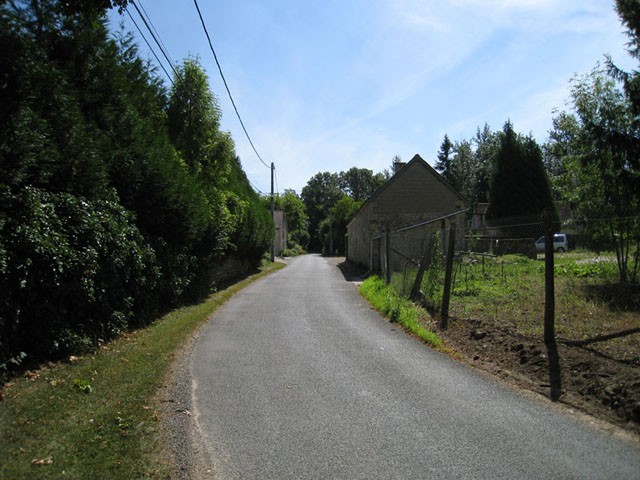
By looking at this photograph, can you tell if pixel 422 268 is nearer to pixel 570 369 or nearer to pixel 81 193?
pixel 570 369

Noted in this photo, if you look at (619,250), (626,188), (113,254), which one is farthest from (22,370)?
(626,188)

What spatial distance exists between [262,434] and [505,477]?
2.10 meters

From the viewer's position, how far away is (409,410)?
465 cm

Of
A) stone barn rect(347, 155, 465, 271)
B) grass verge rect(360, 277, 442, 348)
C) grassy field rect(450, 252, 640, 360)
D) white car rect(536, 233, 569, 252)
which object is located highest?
stone barn rect(347, 155, 465, 271)

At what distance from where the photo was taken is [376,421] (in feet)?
14.4

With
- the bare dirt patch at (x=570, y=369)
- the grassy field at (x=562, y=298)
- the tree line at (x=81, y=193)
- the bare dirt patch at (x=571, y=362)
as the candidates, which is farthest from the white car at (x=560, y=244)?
the tree line at (x=81, y=193)

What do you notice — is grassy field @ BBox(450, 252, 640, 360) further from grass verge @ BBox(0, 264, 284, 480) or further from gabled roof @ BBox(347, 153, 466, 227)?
gabled roof @ BBox(347, 153, 466, 227)

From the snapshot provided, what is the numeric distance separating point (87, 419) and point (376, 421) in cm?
287

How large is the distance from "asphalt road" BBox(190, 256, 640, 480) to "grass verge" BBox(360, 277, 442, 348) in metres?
0.40

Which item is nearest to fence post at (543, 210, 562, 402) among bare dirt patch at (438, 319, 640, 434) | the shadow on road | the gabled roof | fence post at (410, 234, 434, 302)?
bare dirt patch at (438, 319, 640, 434)

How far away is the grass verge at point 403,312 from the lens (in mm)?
8219

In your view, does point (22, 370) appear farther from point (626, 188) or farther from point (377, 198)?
point (377, 198)

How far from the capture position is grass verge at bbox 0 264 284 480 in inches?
135

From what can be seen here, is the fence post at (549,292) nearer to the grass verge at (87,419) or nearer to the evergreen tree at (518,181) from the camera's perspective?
the grass verge at (87,419)
